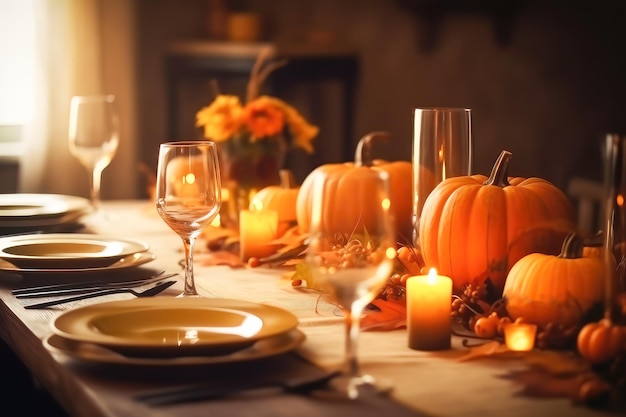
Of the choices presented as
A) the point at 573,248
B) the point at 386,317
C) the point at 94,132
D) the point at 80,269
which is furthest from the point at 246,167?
the point at 573,248

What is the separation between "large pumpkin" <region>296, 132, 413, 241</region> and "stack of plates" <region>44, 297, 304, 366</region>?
507 mm

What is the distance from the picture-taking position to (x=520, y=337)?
1099 millimetres

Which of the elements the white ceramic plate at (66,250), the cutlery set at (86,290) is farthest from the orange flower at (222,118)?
the cutlery set at (86,290)

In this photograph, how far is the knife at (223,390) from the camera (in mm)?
907

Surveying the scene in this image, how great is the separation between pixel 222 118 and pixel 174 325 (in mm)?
1035

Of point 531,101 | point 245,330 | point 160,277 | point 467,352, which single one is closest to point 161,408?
point 245,330

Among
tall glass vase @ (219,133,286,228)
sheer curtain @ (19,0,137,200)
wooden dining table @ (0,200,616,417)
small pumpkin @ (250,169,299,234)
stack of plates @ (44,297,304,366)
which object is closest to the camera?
wooden dining table @ (0,200,616,417)

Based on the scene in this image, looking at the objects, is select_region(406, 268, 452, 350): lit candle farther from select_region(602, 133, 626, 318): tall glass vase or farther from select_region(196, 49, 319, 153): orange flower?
select_region(196, 49, 319, 153): orange flower

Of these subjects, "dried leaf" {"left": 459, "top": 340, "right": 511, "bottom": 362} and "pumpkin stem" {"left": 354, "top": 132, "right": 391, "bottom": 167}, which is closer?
"dried leaf" {"left": 459, "top": 340, "right": 511, "bottom": 362}

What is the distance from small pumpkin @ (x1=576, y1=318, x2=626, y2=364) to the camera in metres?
0.97

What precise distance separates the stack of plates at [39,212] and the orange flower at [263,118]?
382 millimetres

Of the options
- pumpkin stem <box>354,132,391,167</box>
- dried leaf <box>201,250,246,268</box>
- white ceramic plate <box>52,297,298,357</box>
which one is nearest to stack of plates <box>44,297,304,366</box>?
white ceramic plate <box>52,297,298,357</box>

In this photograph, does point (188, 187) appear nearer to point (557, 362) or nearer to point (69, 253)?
point (69, 253)

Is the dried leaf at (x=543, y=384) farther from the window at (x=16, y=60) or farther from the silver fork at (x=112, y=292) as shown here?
the window at (x=16, y=60)
